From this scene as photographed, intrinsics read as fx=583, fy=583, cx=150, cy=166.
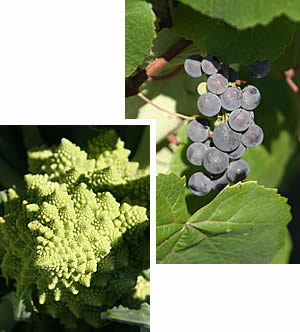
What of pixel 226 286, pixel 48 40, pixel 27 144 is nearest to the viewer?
pixel 48 40

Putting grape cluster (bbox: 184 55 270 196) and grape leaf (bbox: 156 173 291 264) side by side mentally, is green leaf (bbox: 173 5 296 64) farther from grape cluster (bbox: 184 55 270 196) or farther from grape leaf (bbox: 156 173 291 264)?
grape leaf (bbox: 156 173 291 264)

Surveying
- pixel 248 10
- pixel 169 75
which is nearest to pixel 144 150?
pixel 169 75

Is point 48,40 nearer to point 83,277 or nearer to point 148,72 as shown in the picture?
point 148,72

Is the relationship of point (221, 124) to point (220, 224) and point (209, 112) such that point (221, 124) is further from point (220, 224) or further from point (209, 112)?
point (220, 224)

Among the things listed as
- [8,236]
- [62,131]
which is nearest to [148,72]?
[62,131]

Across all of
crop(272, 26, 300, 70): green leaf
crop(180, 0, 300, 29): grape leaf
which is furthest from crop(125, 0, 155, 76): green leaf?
crop(272, 26, 300, 70): green leaf
